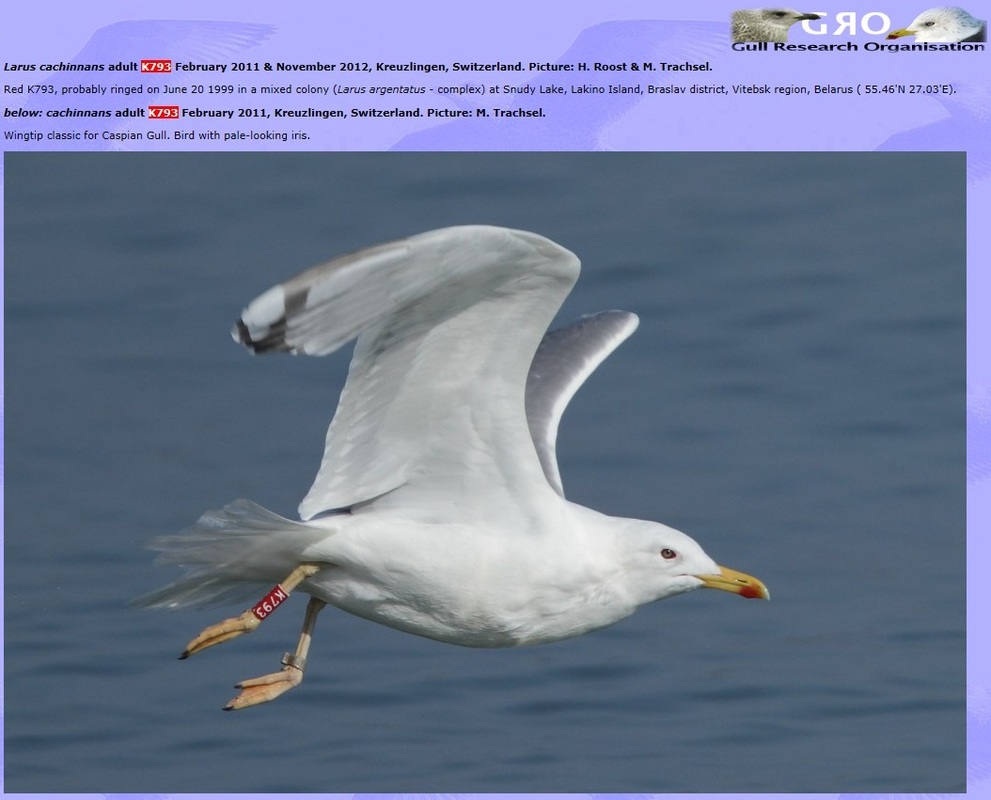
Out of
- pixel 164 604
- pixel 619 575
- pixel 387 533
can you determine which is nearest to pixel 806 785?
pixel 619 575

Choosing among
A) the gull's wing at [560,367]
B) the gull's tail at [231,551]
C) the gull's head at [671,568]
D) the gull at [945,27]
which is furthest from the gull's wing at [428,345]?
the gull at [945,27]

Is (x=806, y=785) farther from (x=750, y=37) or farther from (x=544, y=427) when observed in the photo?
(x=750, y=37)

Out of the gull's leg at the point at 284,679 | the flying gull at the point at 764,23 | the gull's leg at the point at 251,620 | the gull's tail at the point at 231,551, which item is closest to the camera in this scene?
the gull's tail at the point at 231,551

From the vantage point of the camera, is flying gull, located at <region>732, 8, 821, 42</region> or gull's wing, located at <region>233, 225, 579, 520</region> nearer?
gull's wing, located at <region>233, 225, 579, 520</region>

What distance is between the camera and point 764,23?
7695 millimetres

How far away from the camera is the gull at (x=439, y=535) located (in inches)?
261

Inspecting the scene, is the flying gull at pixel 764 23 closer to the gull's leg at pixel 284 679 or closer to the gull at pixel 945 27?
the gull at pixel 945 27

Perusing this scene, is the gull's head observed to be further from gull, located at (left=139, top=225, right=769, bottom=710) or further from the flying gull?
the flying gull

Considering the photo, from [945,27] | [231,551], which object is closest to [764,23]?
[945,27]

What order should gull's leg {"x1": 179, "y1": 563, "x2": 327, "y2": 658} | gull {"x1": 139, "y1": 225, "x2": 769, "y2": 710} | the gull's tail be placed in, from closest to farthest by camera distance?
gull {"x1": 139, "y1": 225, "x2": 769, "y2": 710}, the gull's tail, gull's leg {"x1": 179, "y1": 563, "x2": 327, "y2": 658}

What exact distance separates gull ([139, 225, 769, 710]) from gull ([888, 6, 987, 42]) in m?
2.37

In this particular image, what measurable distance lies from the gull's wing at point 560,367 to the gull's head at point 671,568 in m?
0.47

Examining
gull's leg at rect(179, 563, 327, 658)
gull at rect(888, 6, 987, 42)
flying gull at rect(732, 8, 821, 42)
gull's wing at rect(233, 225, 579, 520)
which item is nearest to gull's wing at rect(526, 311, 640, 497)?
gull's wing at rect(233, 225, 579, 520)

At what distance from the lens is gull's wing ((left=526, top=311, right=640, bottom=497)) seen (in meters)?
7.77
